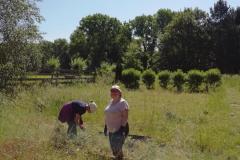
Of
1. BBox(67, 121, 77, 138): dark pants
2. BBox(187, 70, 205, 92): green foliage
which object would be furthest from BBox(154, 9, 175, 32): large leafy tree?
BBox(67, 121, 77, 138): dark pants

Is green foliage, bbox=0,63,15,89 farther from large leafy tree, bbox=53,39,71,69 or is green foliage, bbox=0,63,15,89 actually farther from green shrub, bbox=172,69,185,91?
large leafy tree, bbox=53,39,71,69

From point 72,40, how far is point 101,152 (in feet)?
296

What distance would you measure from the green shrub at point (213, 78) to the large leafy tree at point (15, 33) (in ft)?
66.0

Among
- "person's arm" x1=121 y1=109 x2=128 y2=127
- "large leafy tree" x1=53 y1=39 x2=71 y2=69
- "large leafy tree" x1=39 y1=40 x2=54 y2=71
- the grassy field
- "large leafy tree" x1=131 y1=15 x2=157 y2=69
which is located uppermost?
"large leafy tree" x1=131 y1=15 x2=157 y2=69

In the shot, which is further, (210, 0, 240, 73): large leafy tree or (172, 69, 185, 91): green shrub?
(210, 0, 240, 73): large leafy tree

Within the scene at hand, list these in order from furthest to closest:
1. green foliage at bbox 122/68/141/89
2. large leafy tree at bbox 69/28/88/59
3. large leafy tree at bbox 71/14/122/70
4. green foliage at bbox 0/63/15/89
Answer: large leafy tree at bbox 69/28/88/59, large leafy tree at bbox 71/14/122/70, green foliage at bbox 122/68/141/89, green foliage at bbox 0/63/15/89

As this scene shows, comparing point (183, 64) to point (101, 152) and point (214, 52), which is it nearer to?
point (214, 52)

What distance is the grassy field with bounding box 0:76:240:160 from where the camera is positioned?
9.29 m

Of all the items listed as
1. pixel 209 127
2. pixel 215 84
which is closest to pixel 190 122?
pixel 209 127

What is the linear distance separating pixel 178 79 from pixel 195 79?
5.25ft

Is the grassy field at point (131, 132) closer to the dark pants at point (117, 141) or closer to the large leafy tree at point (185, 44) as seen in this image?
the dark pants at point (117, 141)

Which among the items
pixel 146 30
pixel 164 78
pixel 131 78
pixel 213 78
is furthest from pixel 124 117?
pixel 146 30

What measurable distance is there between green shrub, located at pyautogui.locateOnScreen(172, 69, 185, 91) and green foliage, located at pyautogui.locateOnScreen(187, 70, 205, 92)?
66 centimetres

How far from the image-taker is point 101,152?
1003cm
